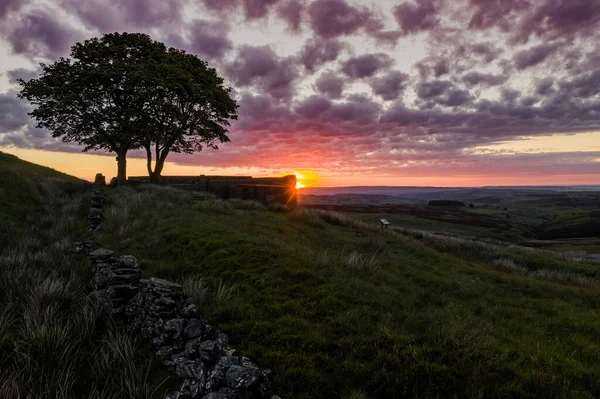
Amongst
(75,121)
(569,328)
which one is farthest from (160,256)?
(75,121)

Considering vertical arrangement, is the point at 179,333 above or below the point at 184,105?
below

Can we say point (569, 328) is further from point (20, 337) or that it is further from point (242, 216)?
point (242, 216)

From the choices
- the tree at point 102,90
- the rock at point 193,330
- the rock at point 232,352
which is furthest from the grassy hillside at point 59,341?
the tree at point 102,90

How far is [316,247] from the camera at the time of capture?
16016mm

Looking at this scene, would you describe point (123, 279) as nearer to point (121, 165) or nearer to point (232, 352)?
point (232, 352)

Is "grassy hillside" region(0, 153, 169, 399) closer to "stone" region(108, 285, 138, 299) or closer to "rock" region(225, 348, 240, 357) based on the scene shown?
"stone" region(108, 285, 138, 299)

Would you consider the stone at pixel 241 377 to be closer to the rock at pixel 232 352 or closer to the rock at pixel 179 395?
the rock at pixel 179 395

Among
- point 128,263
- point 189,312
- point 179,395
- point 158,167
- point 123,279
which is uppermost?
point 158,167

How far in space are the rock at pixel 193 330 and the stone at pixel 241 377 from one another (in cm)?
156

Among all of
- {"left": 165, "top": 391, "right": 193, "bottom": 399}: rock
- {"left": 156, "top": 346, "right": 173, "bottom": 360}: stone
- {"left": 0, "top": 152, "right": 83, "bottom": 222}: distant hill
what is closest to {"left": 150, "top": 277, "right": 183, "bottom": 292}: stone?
{"left": 156, "top": 346, "right": 173, "bottom": 360}: stone

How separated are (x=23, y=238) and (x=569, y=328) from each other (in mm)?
19719

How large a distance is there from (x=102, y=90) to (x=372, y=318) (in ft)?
102

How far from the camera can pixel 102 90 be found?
2858cm

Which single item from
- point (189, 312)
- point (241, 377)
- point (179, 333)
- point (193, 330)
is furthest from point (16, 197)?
point (241, 377)
